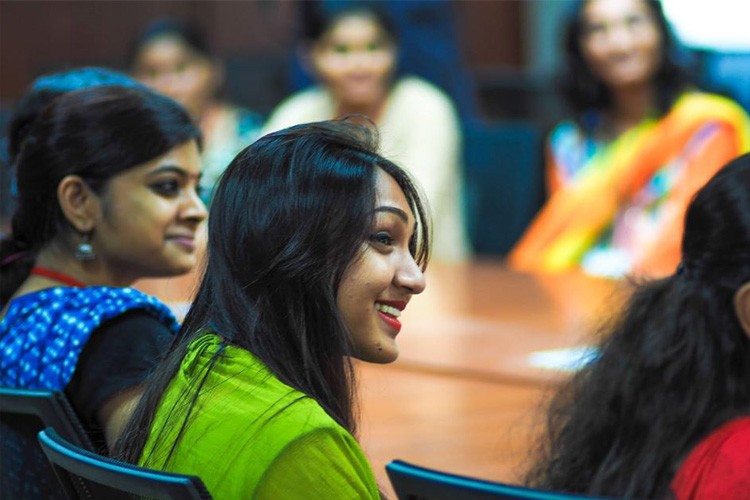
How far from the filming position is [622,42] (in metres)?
3.46

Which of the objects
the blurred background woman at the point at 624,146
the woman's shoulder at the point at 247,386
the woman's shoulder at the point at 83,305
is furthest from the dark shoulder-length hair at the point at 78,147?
the blurred background woman at the point at 624,146

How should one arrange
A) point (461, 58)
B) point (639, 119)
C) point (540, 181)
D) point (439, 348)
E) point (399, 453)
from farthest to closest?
1. point (461, 58)
2. point (540, 181)
3. point (639, 119)
4. point (439, 348)
5. point (399, 453)

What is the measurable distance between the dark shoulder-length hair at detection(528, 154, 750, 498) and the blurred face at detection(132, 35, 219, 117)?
302 cm

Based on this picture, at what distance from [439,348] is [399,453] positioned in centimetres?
64

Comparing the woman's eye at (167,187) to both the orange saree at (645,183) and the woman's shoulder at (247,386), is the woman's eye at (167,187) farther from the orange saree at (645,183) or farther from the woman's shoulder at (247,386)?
the orange saree at (645,183)

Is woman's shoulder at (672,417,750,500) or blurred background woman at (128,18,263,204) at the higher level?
woman's shoulder at (672,417,750,500)

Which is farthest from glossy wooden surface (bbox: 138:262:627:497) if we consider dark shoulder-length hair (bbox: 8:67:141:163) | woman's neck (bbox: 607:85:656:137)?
woman's neck (bbox: 607:85:656:137)

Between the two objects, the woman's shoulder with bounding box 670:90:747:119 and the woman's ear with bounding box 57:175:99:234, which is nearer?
the woman's ear with bounding box 57:175:99:234

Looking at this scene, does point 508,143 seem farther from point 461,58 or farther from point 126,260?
point 126,260

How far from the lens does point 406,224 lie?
1195mm

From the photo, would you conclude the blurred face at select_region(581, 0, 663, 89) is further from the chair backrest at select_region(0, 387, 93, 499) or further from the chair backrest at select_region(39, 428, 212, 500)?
the chair backrest at select_region(39, 428, 212, 500)

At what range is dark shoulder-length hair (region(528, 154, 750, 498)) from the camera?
1258mm

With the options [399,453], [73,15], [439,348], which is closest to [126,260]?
[399,453]

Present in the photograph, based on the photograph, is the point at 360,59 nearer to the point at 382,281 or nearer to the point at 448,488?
the point at 382,281
